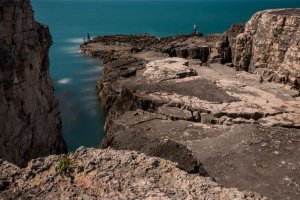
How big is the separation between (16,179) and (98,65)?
43611mm

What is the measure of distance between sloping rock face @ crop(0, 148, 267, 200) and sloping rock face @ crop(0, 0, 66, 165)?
5.91 metres

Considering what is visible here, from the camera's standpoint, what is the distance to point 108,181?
6.69 m

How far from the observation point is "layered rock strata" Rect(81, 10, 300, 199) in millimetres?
12180

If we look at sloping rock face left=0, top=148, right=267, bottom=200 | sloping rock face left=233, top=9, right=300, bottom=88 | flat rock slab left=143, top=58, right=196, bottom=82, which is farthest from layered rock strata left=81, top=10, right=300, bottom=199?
sloping rock face left=0, top=148, right=267, bottom=200

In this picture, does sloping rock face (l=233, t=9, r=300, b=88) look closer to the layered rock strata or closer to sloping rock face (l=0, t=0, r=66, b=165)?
the layered rock strata

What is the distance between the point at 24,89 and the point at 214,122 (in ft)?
26.0

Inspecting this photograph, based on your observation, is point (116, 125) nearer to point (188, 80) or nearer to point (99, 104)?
point (188, 80)

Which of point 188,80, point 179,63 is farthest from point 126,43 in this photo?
point 188,80

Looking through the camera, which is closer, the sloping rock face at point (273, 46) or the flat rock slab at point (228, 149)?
the flat rock slab at point (228, 149)

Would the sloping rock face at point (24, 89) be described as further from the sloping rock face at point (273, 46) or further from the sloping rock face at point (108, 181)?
the sloping rock face at point (273, 46)

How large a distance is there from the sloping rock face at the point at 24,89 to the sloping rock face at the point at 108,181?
19.4 feet

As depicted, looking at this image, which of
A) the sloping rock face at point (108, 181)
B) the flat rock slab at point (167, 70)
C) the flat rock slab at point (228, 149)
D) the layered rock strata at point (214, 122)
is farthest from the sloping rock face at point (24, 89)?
the flat rock slab at point (167, 70)

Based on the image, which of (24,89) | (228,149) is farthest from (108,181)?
(24,89)

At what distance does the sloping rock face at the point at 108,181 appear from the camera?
21.2 feet
